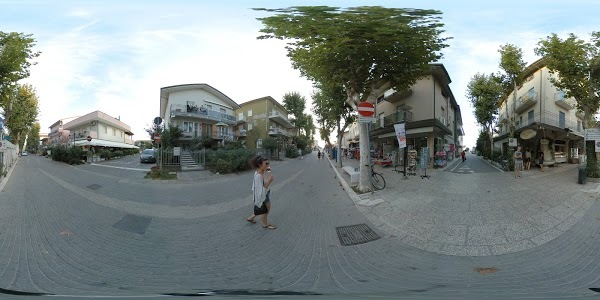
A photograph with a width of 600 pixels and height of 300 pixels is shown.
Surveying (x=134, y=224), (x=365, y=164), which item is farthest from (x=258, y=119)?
(x=134, y=224)

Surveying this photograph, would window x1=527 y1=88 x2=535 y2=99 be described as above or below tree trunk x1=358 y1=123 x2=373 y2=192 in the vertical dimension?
above

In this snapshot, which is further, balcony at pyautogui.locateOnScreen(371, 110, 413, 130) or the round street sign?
balcony at pyautogui.locateOnScreen(371, 110, 413, 130)

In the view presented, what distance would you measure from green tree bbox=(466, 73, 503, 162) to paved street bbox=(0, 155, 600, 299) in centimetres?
1221

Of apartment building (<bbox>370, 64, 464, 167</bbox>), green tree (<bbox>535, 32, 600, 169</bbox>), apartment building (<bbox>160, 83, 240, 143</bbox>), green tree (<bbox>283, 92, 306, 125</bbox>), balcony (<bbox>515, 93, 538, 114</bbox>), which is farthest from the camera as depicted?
green tree (<bbox>283, 92, 306, 125</bbox>)

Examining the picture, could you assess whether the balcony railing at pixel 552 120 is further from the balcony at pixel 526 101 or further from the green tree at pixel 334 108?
the green tree at pixel 334 108

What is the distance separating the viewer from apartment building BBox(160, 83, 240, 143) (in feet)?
91.9

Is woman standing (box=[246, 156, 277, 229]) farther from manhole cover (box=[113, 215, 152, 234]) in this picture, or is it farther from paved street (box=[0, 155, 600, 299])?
manhole cover (box=[113, 215, 152, 234])

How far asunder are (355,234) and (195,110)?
27.2 m

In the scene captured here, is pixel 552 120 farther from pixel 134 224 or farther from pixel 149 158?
pixel 149 158

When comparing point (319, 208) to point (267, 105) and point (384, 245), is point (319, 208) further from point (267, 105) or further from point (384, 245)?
point (267, 105)

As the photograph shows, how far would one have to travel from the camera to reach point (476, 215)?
228 inches

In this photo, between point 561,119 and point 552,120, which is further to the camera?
point 561,119

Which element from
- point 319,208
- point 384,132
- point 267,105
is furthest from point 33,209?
point 267,105

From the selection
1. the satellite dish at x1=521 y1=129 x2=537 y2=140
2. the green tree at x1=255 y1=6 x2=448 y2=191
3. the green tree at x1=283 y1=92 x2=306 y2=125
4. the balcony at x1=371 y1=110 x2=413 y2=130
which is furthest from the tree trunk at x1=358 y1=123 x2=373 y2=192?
the green tree at x1=283 y1=92 x2=306 y2=125
